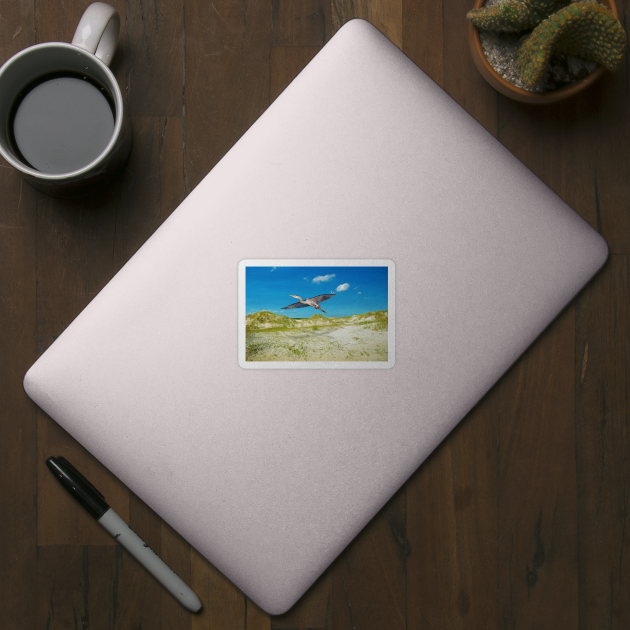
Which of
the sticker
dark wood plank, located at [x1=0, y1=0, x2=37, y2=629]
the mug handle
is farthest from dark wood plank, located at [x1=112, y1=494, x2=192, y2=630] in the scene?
the mug handle

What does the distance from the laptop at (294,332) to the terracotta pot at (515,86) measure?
6cm

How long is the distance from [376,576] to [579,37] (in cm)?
61

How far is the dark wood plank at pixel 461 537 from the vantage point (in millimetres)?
582

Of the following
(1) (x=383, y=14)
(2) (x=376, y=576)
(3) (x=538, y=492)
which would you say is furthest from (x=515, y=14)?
(2) (x=376, y=576)

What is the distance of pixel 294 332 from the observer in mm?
536

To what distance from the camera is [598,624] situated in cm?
59

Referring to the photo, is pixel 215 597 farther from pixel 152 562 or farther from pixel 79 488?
pixel 79 488

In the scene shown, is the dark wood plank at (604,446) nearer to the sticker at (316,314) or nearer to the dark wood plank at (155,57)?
the sticker at (316,314)

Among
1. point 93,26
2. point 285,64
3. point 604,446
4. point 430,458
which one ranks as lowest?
point 604,446

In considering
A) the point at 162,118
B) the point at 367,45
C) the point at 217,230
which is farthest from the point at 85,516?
the point at 367,45

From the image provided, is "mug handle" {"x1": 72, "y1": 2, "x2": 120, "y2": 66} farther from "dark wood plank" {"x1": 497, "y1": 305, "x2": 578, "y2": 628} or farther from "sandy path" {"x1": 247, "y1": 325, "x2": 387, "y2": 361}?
"dark wood plank" {"x1": 497, "y1": 305, "x2": 578, "y2": 628}

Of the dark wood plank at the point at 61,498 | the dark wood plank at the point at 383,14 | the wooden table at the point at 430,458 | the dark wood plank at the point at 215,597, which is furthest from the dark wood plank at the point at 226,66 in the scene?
the dark wood plank at the point at 215,597

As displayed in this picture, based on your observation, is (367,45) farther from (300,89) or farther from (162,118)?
(162,118)

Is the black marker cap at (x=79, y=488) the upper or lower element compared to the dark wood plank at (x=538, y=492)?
upper
